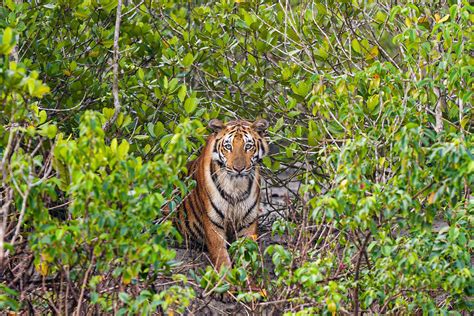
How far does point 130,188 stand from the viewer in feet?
17.1

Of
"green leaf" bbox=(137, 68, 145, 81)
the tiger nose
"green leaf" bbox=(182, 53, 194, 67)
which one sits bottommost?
the tiger nose

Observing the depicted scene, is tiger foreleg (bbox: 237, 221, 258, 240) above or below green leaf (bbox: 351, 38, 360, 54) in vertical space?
below

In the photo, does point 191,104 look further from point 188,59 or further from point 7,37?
point 7,37

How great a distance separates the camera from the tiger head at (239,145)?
734 cm

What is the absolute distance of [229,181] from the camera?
7.50m

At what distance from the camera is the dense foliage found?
5004mm

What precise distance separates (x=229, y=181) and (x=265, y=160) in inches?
18.4

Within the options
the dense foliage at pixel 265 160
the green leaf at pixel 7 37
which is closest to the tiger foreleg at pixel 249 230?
the dense foliage at pixel 265 160

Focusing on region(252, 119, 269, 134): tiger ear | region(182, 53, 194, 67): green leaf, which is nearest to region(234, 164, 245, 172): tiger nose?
region(252, 119, 269, 134): tiger ear

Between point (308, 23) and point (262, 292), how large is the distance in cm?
232

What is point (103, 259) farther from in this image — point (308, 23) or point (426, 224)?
point (308, 23)

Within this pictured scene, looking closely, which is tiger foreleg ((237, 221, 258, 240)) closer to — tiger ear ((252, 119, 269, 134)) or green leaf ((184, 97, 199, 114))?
tiger ear ((252, 119, 269, 134))

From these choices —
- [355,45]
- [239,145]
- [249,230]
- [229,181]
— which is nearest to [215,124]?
[239,145]

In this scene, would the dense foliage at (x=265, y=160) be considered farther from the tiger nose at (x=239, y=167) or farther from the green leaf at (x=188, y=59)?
the tiger nose at (x=239, y=167)
